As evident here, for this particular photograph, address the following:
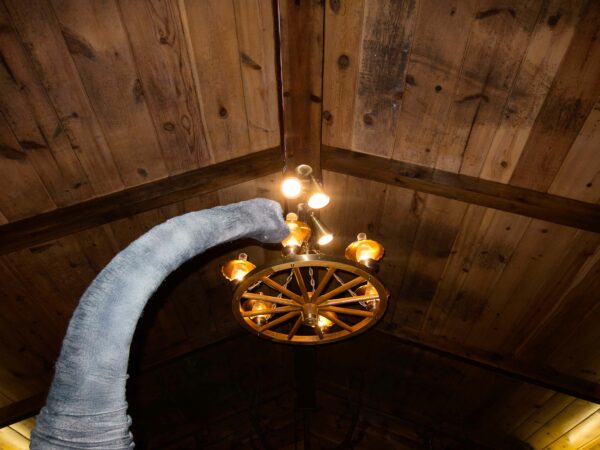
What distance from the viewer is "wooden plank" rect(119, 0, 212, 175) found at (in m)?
2.04

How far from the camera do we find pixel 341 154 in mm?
2898

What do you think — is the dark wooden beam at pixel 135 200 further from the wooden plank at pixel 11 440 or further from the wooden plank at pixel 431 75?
the wooden plank at pixel 11 440

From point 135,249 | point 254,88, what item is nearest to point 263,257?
point 254,88

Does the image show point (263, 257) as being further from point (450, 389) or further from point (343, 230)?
point (450, 389)

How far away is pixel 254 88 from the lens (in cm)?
254

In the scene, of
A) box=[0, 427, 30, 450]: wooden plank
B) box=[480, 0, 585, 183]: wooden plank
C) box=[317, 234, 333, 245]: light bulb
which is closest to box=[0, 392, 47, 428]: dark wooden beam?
box=[0, 427, 30, 450]: wooden plank

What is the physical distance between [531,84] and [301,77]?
1.39 meters

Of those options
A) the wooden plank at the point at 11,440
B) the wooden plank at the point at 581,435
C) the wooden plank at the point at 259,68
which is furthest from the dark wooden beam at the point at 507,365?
the wooden plank at the point at 11,440

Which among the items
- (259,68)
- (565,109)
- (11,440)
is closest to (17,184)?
(259,68)

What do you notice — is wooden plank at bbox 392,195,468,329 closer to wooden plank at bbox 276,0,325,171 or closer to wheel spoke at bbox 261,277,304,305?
wooden plank at bbox 276,0,325,171

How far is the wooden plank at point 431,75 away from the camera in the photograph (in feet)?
6.59

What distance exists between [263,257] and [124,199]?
162cm

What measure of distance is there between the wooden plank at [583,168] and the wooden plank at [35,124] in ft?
10.5

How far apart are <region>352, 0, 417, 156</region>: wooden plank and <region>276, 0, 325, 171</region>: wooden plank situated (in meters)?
0.29
